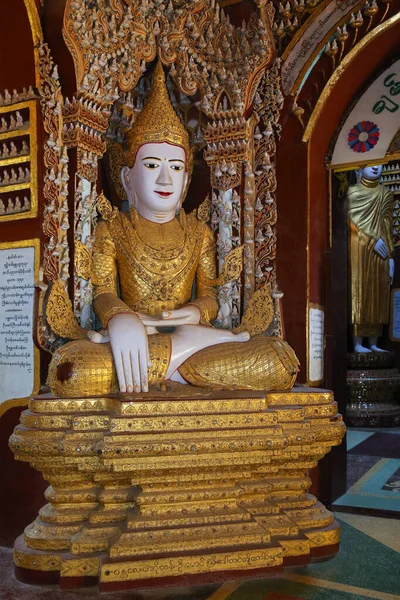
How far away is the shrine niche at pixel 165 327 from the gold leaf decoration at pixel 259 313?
1cm

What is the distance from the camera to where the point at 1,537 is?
3762mm

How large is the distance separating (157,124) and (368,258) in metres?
6.02

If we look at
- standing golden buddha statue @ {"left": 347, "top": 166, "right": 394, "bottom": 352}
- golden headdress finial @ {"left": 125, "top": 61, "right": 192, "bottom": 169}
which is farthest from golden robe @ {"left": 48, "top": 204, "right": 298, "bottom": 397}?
standing golden buddha statue @ {"left": 347, "top": 166, "right": 394, "bottom": 352}

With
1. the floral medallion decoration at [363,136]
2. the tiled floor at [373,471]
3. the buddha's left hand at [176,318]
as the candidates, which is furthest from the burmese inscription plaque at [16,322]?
the floral medallion decoration at [363,136]

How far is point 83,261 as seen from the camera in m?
3.87

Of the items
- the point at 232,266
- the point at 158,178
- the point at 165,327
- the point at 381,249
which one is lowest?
the point at 165,327

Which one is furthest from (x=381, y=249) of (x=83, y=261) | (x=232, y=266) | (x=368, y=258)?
(x=83, y=261)

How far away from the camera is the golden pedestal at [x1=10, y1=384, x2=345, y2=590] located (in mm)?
2957

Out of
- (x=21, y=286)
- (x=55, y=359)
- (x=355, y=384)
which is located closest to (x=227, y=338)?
(x=55, y=359)

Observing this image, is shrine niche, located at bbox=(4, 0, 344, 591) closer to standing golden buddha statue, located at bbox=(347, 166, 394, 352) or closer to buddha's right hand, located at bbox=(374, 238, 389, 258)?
standing golden buddha statue, located at bbox=(347, 166, 394, 352)

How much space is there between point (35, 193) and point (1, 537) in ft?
7.19

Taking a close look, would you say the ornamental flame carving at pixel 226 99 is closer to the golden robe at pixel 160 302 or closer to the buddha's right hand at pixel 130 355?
the golden robe at pixel 160 302

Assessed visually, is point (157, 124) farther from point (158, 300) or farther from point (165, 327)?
point (165, 327)

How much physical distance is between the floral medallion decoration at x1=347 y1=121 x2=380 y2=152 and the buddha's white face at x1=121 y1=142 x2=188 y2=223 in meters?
1.51
